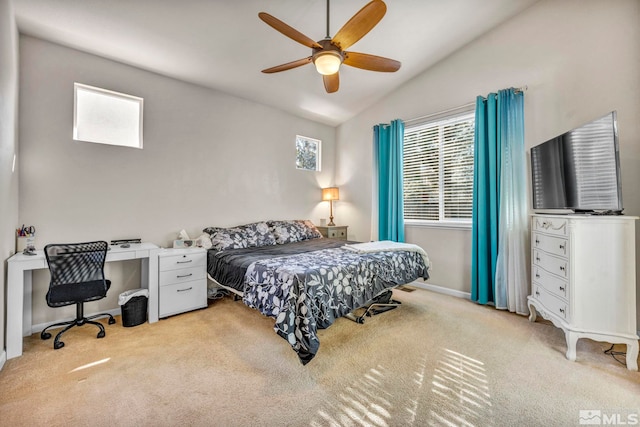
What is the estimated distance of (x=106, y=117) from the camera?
311cm

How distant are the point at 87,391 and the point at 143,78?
10.8 ft

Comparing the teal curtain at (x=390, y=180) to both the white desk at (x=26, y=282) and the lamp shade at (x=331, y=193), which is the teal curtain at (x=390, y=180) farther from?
the white desk at (x=26, y=282)

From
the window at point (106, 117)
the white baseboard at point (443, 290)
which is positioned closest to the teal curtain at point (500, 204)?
the white baseboard at point (443, 290)

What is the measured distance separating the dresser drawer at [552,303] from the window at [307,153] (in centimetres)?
384

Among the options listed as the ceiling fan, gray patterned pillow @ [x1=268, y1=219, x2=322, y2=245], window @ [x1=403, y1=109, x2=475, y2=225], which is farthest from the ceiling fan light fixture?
gray patterned pillow @ [x1=268, y1=219, x2=322, y2=245]

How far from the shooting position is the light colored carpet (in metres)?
1.57

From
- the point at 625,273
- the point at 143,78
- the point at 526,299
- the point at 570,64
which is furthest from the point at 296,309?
the point at 570,64

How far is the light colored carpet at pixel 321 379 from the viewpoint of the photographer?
157cm

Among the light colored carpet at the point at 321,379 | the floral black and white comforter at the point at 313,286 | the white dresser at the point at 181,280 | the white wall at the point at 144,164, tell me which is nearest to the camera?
the light colored carpet at the point at 321,379

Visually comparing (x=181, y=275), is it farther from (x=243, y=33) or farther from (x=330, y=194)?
(x=330, y=194)

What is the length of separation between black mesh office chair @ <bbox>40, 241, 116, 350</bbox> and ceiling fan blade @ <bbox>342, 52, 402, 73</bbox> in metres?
2.81

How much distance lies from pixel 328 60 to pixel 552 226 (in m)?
A: 2.45

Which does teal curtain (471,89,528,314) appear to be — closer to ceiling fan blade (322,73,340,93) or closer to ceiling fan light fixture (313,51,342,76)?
ceiling fan blade (322,73,340,93)

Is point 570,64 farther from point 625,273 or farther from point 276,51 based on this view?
point 276,51
